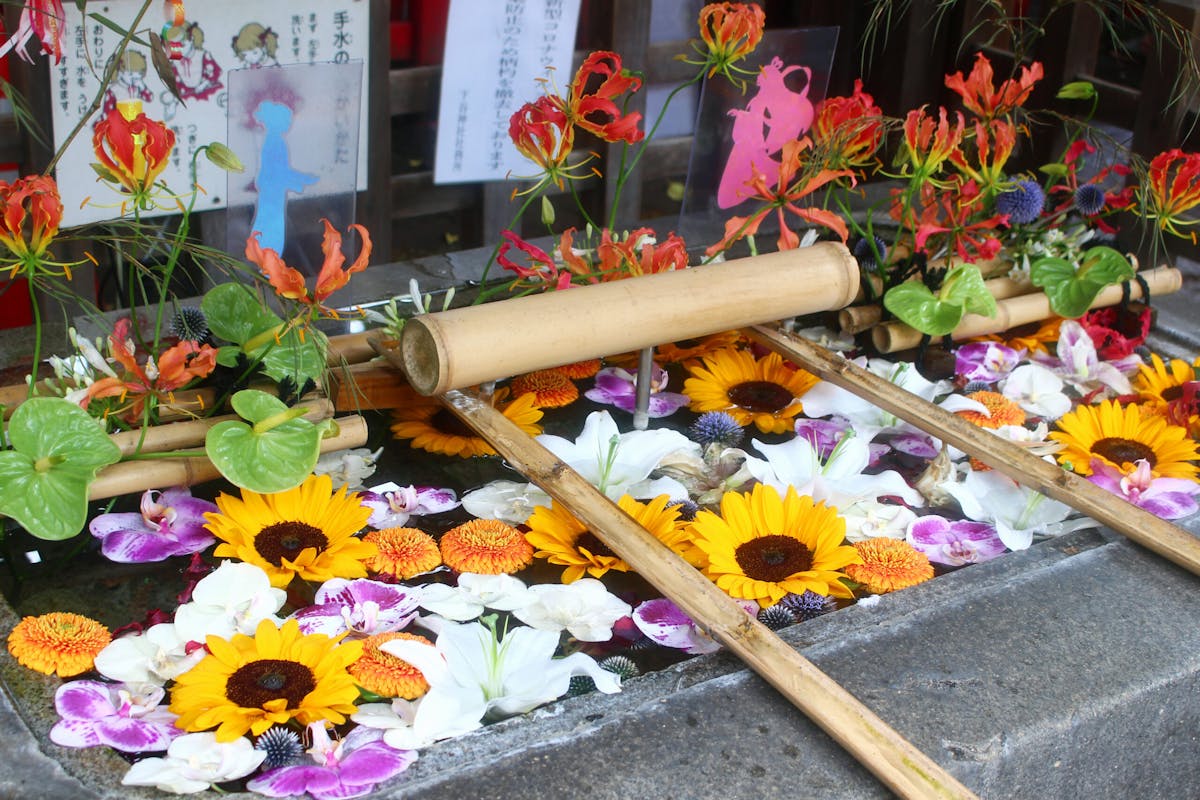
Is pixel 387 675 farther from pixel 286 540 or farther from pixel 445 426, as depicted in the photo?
pixel 445 426

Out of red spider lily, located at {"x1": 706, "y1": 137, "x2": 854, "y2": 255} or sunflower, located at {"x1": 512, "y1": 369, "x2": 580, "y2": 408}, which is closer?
red spider lily, located at {"x1": 706, "y1": 137, "x2": 854, "y2": 255}

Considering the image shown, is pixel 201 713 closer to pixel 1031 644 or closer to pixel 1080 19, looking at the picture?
pixel 1031 644

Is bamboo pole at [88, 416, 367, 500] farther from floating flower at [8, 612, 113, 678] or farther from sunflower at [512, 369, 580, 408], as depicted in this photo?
sunflower at [512, 369, 580, 408]

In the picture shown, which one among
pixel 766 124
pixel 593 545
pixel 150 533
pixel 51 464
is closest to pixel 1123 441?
pixel 766 124

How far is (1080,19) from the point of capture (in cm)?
316

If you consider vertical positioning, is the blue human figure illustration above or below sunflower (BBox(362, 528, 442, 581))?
above

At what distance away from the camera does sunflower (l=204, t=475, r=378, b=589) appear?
1.65 meters

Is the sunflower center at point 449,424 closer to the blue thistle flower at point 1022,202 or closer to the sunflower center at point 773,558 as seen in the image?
the sunflower center at point 773,558

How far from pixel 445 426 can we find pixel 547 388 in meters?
0.22

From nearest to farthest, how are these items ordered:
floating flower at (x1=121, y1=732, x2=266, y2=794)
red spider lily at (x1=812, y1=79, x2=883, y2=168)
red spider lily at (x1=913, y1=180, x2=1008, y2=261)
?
1. floating flower at (x1=121, y1=732, x2=266, y2=794)
2. red spider lily at (x1=812, y1=79, x2=883, y2=168)
3. red spider lily at (x1=913, y1=180, x2=1008, y2=261)

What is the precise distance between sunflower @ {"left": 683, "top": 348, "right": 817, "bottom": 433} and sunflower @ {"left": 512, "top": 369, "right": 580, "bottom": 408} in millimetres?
206

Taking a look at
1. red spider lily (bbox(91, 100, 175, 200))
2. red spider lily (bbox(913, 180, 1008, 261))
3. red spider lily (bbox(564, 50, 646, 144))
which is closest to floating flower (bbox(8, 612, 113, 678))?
red spider lily (bbox(91, 100, 175, 200))

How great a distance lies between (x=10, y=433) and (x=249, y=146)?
63 cm

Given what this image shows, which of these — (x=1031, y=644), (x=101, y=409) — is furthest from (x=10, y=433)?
(x=1031, y=644)
